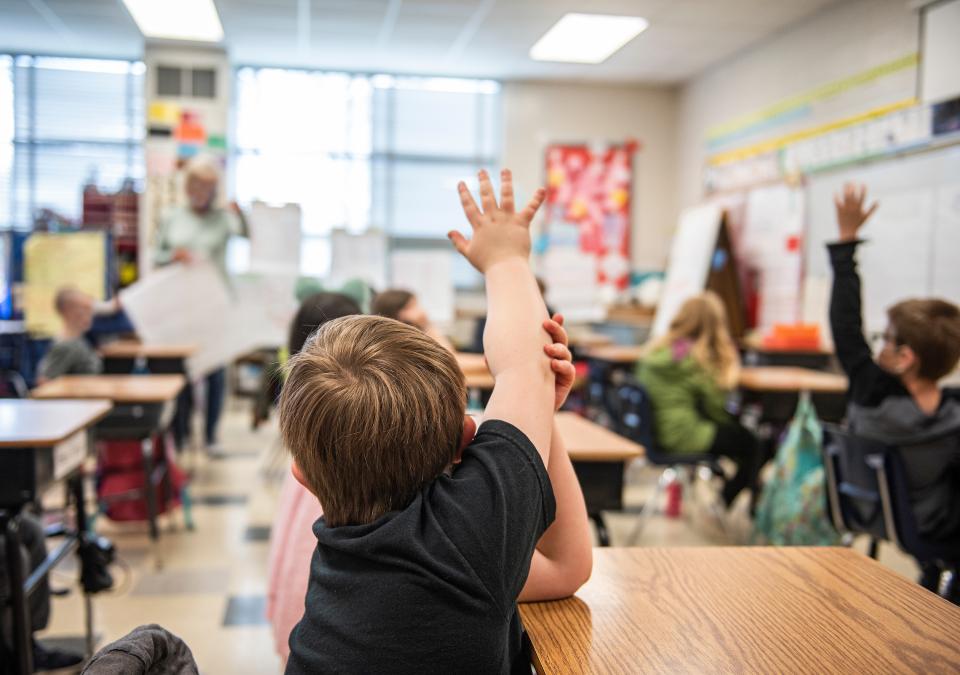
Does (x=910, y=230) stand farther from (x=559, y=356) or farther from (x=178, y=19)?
(x=178, y=19)

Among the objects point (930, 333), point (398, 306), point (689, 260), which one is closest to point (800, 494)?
point (930, 333)

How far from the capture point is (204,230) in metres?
5.44

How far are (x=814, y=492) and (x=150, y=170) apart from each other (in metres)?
5.97

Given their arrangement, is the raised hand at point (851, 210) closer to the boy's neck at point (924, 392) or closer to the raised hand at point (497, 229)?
the boy's neck at point (924, 392)

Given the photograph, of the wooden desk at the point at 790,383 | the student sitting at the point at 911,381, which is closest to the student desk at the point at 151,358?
the wooden desk at the point at 790,383

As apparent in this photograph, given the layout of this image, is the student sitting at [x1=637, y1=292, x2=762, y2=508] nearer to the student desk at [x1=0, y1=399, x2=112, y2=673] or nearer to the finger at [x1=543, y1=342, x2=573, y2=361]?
the student desk at [x1=0, y1=399, x2=112, y2=673]

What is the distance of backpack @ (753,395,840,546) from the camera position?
3100 millimetres

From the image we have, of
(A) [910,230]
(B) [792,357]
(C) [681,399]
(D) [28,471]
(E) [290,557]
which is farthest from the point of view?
(B) [792,357]

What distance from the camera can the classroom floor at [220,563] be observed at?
271 cm

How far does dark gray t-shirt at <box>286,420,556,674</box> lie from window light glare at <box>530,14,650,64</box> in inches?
219

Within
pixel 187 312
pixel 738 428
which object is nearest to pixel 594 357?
pixel 738 428

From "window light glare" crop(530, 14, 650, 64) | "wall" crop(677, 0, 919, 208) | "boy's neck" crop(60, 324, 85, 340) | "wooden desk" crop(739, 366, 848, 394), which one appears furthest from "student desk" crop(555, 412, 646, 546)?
"window light glare" crop(530, 14, 650, 64)

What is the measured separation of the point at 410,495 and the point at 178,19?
20.8ft

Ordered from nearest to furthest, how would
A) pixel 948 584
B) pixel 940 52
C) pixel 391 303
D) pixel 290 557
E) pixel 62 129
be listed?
pixel 290 557 → pixel 948 584 → pixel 391 303 → pixel 940 52 → pixel 62 129
